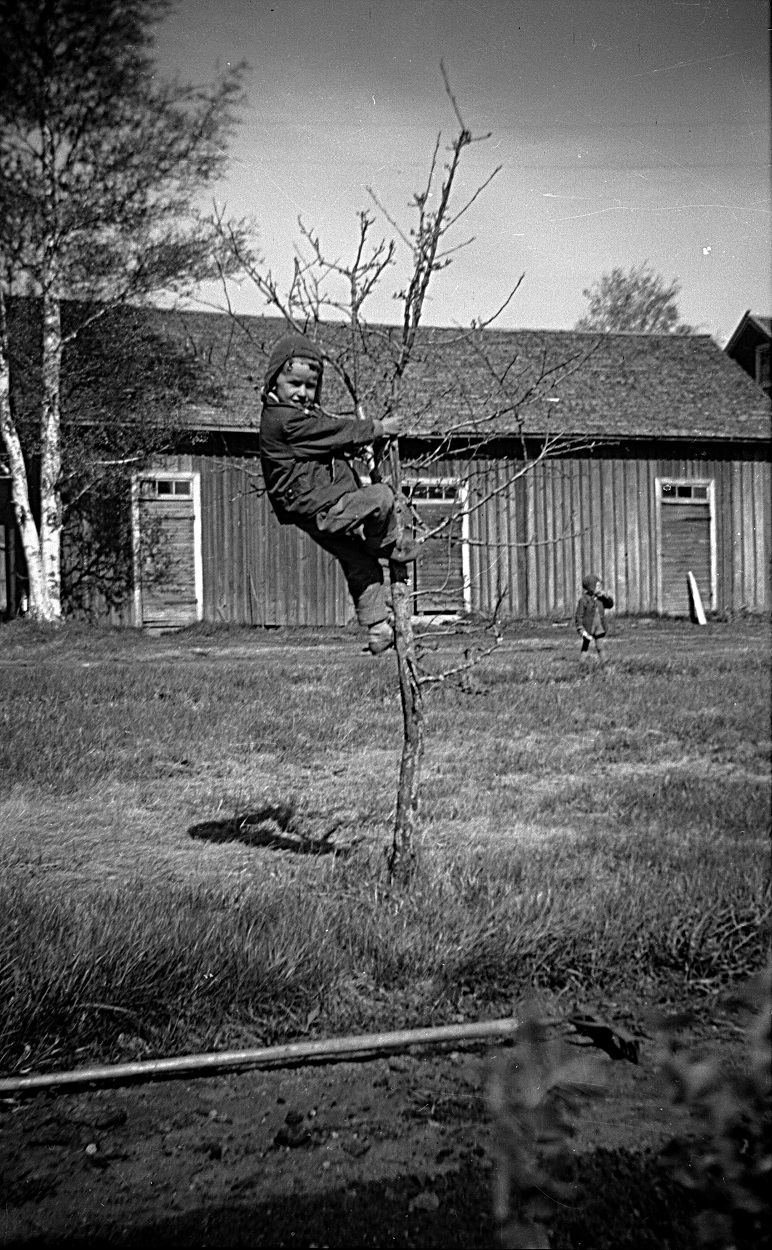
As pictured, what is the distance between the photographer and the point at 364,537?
11.8 ft

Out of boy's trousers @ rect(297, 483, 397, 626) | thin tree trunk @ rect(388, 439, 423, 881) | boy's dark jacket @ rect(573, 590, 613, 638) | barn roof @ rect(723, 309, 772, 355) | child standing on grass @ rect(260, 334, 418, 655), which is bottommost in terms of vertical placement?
thin tree trunk @ rect(388, 439, 423, 881)

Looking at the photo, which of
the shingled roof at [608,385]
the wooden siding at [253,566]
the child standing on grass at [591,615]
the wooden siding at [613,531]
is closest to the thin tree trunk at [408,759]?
the child standing on grass at [591,615]

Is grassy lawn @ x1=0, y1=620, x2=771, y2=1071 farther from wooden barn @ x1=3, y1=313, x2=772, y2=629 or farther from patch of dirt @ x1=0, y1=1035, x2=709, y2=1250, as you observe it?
wooden barn @ x1=3, y1=313, x2=772, y2=629

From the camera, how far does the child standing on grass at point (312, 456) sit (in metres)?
3.40

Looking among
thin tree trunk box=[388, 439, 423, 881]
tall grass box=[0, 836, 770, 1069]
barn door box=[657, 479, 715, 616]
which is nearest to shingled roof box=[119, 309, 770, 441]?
barn door box=[657, 479, 715, 616]

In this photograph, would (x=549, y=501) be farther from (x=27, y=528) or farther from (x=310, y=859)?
(x=310, y=859)

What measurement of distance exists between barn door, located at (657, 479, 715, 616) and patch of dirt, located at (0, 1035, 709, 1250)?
1506 centimetres

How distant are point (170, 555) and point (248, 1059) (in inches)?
510

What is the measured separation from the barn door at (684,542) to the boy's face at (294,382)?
15299 millimetres

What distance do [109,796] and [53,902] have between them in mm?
575

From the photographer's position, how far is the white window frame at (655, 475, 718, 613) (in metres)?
18.0

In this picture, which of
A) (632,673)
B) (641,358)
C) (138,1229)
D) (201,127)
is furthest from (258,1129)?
(641,358)

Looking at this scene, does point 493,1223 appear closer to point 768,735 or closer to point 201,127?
point 201,127

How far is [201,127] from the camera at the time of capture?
477 centimetres
